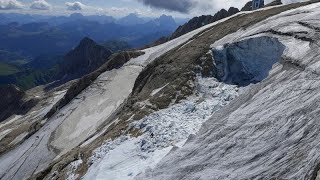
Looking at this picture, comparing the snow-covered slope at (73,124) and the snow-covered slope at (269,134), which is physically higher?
the snow-covered slope at (269,134)

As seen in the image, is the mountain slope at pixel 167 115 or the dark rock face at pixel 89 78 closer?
the mountain slope at pixel 167 115

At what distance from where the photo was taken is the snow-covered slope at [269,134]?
2189cm

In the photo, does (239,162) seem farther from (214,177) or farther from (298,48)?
(298,48)

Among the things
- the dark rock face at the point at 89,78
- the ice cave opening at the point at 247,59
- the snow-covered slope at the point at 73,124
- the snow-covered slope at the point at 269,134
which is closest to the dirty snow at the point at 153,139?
the snow-covered slope at the point at 269,134

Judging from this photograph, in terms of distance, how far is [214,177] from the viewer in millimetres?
24938

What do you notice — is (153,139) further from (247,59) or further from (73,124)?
(73,124)

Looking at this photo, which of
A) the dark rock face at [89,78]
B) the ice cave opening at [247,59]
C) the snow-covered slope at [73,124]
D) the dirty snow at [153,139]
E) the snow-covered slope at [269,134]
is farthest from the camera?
the dark rock face at [89,78]

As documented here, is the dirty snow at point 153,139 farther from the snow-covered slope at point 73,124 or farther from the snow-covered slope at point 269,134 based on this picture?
the snow-covered slope at point 73,124

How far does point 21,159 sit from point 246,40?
43.6 meters

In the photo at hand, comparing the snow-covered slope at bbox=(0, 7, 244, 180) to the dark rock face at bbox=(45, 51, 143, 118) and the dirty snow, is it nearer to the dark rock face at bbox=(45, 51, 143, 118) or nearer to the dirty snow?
the dark rock face at bbox=(45, 51, 143, 118)

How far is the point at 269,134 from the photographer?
981 inches

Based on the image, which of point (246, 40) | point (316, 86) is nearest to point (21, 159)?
point (246, 40)

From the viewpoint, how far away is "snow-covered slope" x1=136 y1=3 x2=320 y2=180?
21.9 m

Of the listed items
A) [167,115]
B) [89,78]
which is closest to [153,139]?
[167,115]
